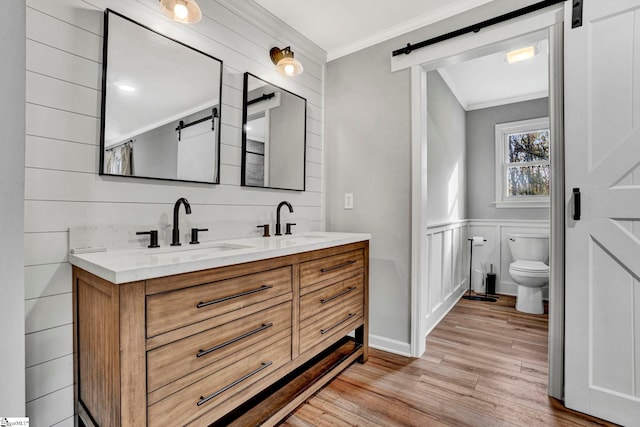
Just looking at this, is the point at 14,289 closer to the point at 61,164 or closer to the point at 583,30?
the point at 61,164

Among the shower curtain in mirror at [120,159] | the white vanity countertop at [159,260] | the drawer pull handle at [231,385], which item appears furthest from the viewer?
the shower curtain in mirror at [120,159]

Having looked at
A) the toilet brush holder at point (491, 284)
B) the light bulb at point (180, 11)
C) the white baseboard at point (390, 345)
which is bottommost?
the white baseboard at point (390, 345)

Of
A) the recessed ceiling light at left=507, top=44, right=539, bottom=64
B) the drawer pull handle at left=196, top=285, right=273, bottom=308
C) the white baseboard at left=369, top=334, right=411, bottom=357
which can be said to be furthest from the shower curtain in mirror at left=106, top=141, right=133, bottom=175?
the recessed ceiling light at left=507, top=44, right=539, bottom=64

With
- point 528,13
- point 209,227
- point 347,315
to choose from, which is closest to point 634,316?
point 347,315

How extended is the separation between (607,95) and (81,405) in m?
2.87

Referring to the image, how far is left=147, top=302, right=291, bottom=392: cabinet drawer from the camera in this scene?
1.08m

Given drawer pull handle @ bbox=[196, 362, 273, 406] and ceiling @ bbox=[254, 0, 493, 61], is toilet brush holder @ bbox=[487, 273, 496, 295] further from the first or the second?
drawer pull handle @ bbox=[196, 362, 273, 406]

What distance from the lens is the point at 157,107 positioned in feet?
5.38

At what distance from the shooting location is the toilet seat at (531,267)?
3.18 metres

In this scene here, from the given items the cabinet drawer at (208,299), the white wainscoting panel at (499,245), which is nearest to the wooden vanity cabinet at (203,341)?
the cabinet drawer at (208,299)

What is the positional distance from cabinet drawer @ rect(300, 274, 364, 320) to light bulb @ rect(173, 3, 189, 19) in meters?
1.55

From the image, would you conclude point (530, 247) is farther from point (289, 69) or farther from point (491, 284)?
point (289, 69)

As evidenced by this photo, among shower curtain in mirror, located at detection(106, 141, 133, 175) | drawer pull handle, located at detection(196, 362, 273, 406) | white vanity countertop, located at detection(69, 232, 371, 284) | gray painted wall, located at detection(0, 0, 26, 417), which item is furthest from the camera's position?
shower curtain in mirror, located at detection(106, 141, 133, 175)

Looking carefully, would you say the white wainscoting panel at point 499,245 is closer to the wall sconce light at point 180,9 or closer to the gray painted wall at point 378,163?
the gray painted wall at point 378,163
